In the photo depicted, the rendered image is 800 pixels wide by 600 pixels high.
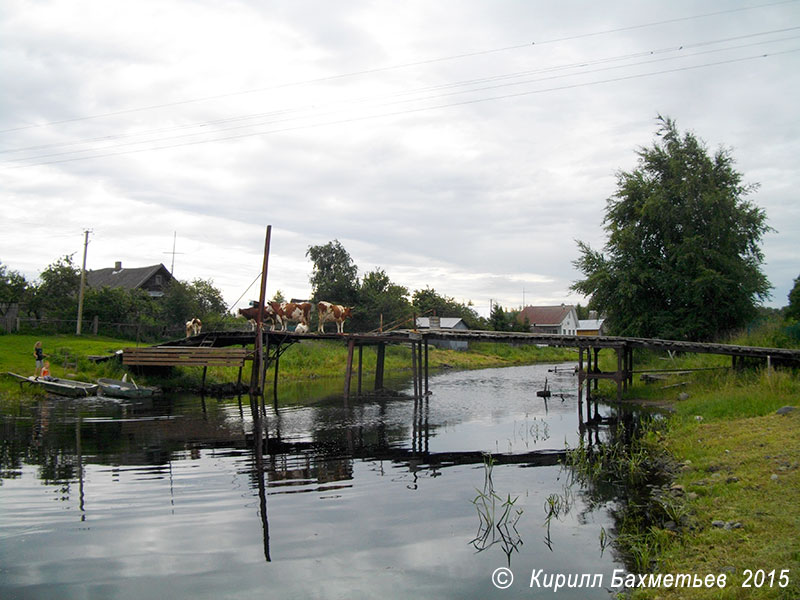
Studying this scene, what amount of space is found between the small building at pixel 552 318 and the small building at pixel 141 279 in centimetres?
5039

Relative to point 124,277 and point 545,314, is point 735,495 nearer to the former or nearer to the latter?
point 124,277

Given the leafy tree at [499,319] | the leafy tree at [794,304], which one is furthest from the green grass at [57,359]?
the leafy tree at [499,319]

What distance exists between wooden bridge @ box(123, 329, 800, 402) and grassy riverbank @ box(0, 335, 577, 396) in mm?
2017

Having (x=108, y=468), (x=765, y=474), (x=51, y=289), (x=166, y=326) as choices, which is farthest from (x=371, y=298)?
(x=765, y=474)

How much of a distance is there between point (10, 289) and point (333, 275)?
97.4 feet

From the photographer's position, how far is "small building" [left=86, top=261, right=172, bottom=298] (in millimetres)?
58375

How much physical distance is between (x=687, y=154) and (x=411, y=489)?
87.1ft

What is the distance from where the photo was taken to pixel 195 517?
9.78m

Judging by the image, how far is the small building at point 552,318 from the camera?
9119 centimetres

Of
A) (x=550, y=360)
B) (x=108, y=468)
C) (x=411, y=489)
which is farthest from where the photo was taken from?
(x=550, y=360)

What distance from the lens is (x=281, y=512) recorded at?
10031 mm

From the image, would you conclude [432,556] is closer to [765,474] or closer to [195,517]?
[195,517]

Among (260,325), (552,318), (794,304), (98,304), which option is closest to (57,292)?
(98,304)

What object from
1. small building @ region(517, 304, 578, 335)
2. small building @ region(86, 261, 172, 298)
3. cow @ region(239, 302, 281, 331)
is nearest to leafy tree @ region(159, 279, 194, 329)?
small building @ region(86, 261, 172, 298)
